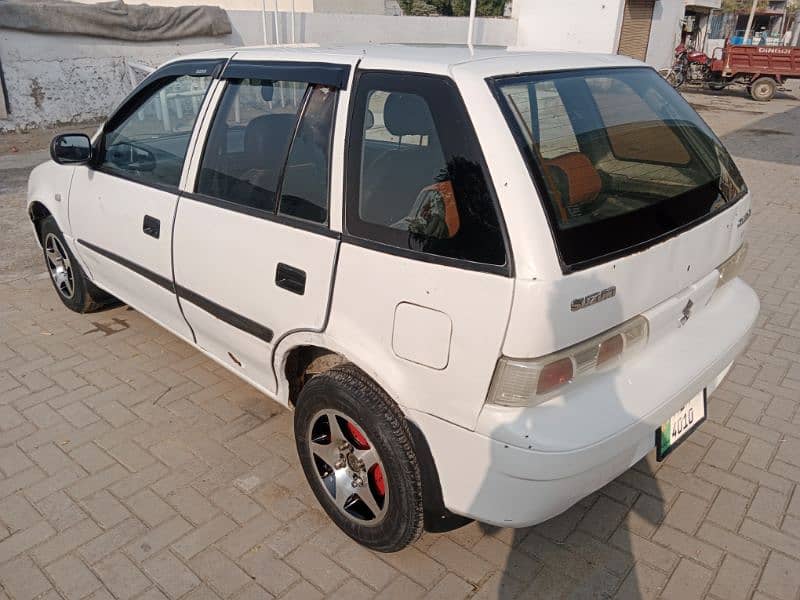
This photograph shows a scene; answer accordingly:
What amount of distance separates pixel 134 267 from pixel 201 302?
674 mm

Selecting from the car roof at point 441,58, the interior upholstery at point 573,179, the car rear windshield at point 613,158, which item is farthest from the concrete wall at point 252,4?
the interior upholstery at point 573,179

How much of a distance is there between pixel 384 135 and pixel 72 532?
2024mm

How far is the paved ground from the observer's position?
2295 millimetres

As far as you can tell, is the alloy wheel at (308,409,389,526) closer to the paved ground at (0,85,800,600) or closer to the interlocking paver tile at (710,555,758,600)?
the paved ground at (0,85,800,600)

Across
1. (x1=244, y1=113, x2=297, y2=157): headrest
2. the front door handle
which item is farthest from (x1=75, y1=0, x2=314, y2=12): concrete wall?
(x1=244, y1=113, x2=297, y2=157): headrest

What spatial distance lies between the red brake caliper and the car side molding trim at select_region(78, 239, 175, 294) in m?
1.31

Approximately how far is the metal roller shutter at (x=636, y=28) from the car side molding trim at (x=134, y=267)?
17863 millimetres

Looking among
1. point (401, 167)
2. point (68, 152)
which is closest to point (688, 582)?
point (401, 167)

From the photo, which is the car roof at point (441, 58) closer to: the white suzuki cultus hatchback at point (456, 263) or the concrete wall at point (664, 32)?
the white suzuki cultus hatchback at point (456, 263)

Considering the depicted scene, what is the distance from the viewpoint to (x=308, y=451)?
2529 millimetres

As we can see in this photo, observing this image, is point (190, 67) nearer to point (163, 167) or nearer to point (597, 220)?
point (163, 167)

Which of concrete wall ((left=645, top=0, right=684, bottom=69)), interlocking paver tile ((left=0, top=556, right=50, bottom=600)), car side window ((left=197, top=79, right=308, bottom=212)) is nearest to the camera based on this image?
interlocking paver tile ((left=0, top=556, right=50, bottom=600))

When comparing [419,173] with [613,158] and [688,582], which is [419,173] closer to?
[613,158]

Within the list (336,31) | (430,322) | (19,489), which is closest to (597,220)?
(430,322)
